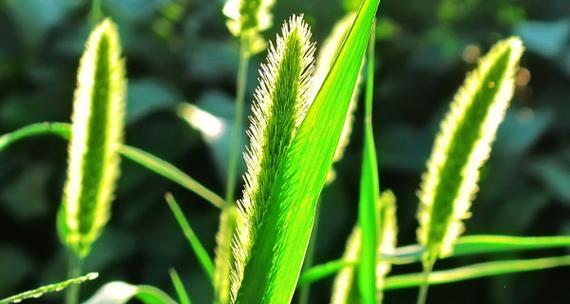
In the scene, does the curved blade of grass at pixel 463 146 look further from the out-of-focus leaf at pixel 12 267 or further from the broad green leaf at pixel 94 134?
the out-of-focus leaf at pixel 12 267

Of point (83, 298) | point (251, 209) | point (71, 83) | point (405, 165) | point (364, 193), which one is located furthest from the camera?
point (71, 83)

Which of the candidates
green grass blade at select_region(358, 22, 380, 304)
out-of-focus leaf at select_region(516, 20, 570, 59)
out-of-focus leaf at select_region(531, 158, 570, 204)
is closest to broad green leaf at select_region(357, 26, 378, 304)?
green grass blade at select_region(358, 22, 380, 304)

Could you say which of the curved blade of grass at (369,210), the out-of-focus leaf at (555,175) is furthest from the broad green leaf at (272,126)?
the out-of-focus leaf at (555,175)

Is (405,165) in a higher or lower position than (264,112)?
higher

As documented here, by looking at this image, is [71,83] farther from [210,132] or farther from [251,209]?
[251,209]

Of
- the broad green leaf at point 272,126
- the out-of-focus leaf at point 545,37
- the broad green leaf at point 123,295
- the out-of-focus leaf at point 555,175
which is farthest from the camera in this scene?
the out-of-focus leaf at point 545,37

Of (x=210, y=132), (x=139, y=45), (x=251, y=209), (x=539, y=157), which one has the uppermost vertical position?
(x=139, y=45)

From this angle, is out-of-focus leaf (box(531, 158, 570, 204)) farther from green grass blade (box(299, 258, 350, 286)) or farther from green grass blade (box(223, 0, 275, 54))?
green grass blade (box(223, 0, 275, 54))

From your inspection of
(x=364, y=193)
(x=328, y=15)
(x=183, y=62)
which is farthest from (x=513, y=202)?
(x=364, y=193)
